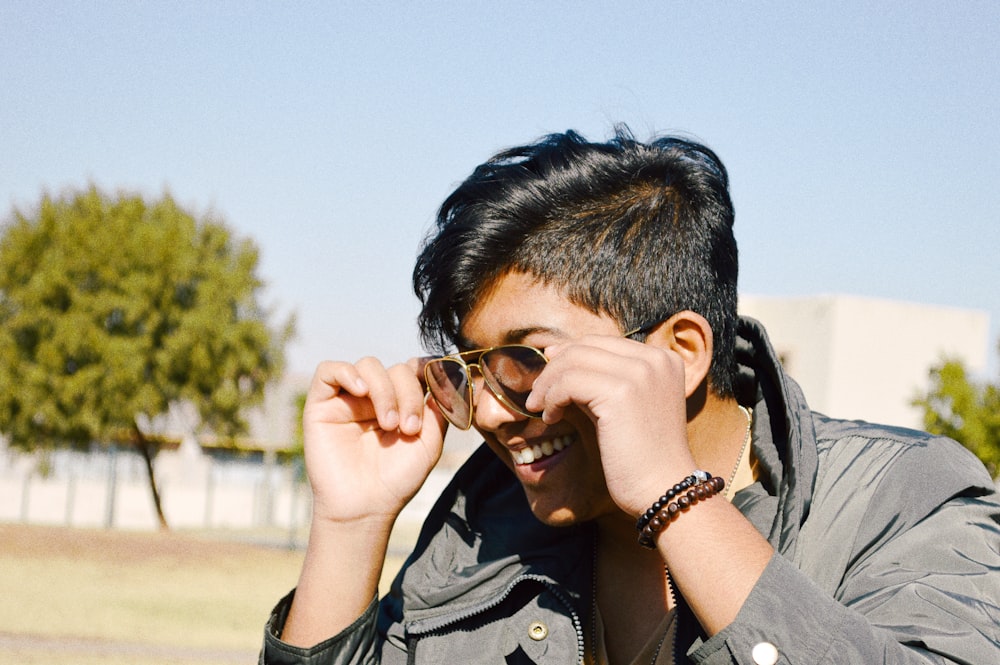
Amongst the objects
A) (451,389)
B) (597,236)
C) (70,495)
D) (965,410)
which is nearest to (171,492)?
(70,495)

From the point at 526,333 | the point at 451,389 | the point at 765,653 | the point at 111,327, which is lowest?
the point at 111,327

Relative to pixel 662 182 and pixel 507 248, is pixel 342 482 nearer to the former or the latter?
pixel 507 248

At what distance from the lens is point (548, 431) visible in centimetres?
254

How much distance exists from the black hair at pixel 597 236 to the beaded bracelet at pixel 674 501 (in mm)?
755

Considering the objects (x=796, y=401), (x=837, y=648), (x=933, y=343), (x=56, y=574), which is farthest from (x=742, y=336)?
(x=933, y=343)

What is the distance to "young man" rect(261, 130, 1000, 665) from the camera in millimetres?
2113

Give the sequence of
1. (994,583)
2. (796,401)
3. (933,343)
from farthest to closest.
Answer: (933,343) < (796,401) < (994,583)

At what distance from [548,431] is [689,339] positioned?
417mm

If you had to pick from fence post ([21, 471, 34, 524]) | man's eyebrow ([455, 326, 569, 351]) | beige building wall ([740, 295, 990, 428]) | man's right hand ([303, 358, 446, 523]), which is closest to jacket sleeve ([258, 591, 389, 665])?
man's right hand ([303, 358, 446, 523])

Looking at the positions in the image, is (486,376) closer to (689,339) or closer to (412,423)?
(412,423)

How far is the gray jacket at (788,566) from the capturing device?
1.77 metres

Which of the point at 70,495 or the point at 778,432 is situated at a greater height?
the point at 778,432

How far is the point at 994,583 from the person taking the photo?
1.93 metres

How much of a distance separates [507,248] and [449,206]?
23 cm
